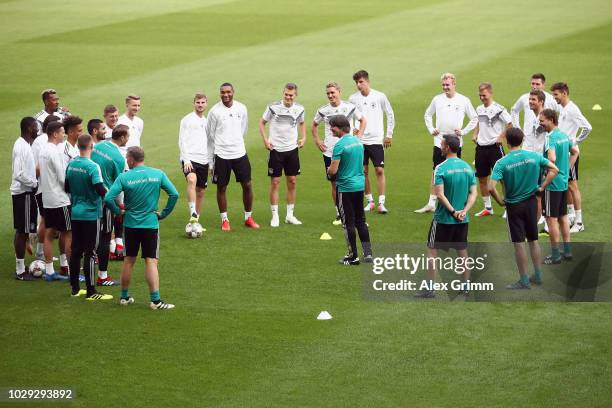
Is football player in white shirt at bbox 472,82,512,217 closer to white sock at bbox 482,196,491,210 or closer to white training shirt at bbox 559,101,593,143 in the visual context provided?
white sock at bbox 482,196,491,210

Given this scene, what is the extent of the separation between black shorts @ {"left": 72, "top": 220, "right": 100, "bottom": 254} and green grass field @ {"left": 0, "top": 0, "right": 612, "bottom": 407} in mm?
738

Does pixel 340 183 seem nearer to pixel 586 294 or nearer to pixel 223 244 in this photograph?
pixel 223 244

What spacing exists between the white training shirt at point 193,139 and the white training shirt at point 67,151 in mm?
3047

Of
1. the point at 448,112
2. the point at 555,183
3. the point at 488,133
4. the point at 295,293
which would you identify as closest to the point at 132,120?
the point at 295,293

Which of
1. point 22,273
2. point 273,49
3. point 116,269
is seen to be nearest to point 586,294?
point 116,269

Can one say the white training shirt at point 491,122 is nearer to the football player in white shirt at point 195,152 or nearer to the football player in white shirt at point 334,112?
the football player in white shirt at point 334,112

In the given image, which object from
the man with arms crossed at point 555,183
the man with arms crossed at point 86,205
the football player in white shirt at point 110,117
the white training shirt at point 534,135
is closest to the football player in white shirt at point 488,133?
the white training shirt at point 534,135

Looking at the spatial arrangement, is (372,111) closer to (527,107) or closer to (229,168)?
(527,107)

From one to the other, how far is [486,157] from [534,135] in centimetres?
136

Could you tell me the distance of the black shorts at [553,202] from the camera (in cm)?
1435

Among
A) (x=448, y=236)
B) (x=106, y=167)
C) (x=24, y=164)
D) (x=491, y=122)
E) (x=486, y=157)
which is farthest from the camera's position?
(x=486, y=157)

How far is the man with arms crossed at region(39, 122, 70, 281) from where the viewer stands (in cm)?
1362

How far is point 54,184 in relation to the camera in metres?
13.8

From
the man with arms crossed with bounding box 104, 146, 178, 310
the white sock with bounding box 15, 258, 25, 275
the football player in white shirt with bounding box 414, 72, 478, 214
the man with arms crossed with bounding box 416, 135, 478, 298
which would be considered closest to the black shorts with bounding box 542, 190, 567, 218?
the man with arms crossed with bounding box 416, 135, 478, 298
